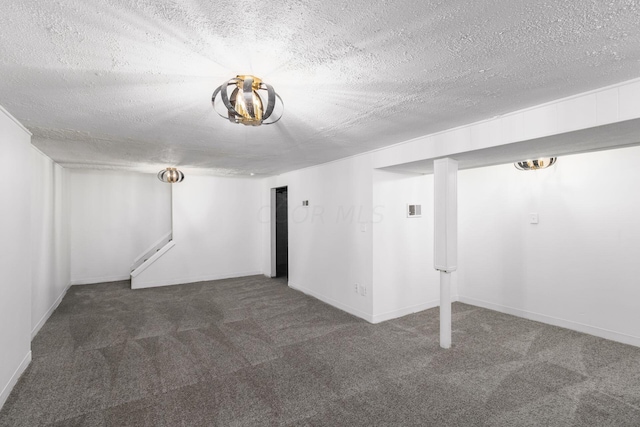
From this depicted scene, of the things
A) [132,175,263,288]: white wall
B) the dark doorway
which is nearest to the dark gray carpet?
[132,175,263,288]: white wall

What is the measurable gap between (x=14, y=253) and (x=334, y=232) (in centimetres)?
355

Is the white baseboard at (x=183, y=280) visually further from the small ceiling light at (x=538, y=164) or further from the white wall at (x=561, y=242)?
the small ceiling light at (x=538, y=164)

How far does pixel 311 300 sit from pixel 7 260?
11.7ft

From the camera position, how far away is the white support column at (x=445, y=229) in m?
3.13

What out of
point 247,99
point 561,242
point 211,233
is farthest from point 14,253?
point 561,242

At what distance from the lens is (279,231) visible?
23.0 ft

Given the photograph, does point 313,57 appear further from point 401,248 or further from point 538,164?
point 538,164

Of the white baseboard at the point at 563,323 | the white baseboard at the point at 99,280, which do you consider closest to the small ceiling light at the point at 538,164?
the white baseboard at the point at 563,323

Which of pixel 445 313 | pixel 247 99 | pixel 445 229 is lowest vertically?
pixel 445 313

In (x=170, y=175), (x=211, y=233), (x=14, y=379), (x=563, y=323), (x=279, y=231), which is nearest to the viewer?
(x=14, y=379)

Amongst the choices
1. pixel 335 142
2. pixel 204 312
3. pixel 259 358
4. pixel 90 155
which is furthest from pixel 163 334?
pixel 335 142

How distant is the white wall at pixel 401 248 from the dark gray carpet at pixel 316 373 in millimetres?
319

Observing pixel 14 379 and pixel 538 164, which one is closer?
pixel 14 379

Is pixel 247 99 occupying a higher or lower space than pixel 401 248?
higher
